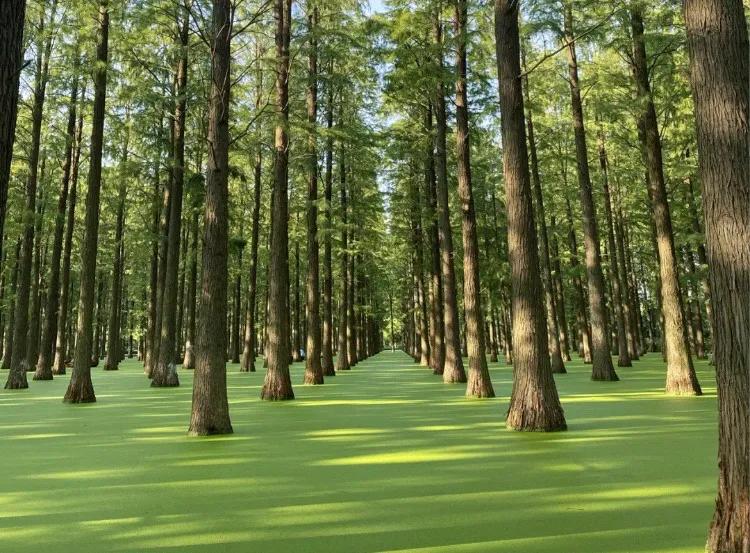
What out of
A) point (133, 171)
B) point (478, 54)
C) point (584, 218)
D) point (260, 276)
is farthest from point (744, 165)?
point (260, 276)

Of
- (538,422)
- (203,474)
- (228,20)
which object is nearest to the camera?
(203,474)

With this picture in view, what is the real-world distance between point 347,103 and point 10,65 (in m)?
16.7

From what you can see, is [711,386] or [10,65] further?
[711,386]

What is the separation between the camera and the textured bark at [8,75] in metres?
2.86

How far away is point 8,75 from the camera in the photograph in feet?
9.48

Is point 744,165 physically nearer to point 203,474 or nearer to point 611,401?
point 203,474

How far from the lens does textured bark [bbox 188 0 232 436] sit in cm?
719

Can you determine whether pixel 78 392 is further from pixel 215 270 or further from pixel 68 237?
pixel 68 237

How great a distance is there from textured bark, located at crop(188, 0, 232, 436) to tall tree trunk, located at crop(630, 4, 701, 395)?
8.71 metres

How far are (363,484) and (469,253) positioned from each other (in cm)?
811

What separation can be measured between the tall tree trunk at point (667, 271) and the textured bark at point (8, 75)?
11.8 meters

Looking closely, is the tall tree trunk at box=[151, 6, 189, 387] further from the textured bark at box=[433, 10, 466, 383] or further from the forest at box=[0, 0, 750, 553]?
the textured bark at box=[433, 10, 466, 383]

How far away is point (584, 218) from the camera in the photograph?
53.8 feet

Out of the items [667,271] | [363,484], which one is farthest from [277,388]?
[667,271]
